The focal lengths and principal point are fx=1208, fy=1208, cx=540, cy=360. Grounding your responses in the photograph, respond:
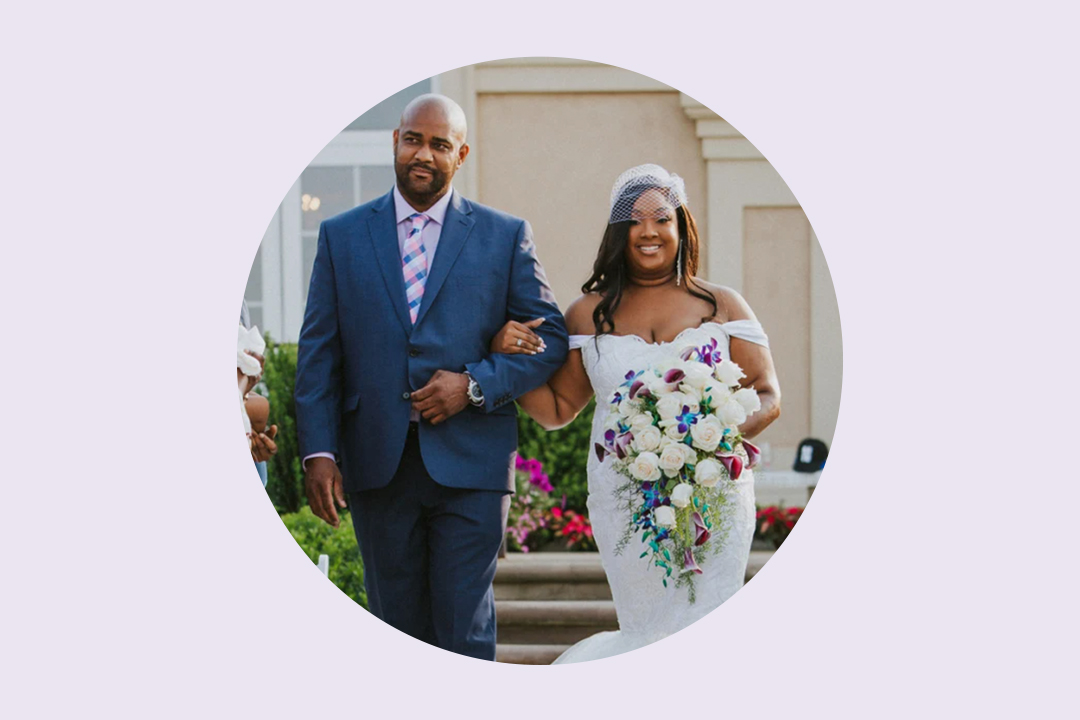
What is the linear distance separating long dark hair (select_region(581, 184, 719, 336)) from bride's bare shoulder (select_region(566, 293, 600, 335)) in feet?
0.05

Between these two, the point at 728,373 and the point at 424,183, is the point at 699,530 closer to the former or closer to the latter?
the point at 728,373

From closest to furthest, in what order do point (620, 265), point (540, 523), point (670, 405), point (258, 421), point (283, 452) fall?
1. point (670, 405)
2. point (620, 265)
3. point (258, 421)
4. point (283, 452)
5. point (540, 523)

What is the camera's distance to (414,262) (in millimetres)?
4176

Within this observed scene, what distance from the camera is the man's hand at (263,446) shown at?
4.52 meters

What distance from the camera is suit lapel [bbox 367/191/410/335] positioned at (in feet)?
13.5

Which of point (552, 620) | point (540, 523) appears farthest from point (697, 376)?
point (540, 523)

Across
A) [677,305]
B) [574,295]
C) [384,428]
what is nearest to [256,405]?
[384,428]

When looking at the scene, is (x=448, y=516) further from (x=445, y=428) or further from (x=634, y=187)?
(x=634, y=187)

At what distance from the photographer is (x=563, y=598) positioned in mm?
4977

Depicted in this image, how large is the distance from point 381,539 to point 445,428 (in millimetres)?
441

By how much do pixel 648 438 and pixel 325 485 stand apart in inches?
44.2

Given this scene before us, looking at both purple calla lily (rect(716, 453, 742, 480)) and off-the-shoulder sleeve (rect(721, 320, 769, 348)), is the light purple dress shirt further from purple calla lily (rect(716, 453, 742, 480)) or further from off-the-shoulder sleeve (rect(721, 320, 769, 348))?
purple calla lily (rect(716, 453, 742, 480))

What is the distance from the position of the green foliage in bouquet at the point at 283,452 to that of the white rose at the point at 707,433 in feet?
6.02

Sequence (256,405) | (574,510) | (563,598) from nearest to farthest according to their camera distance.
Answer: (256,405) < (563,598) < (574,510)
